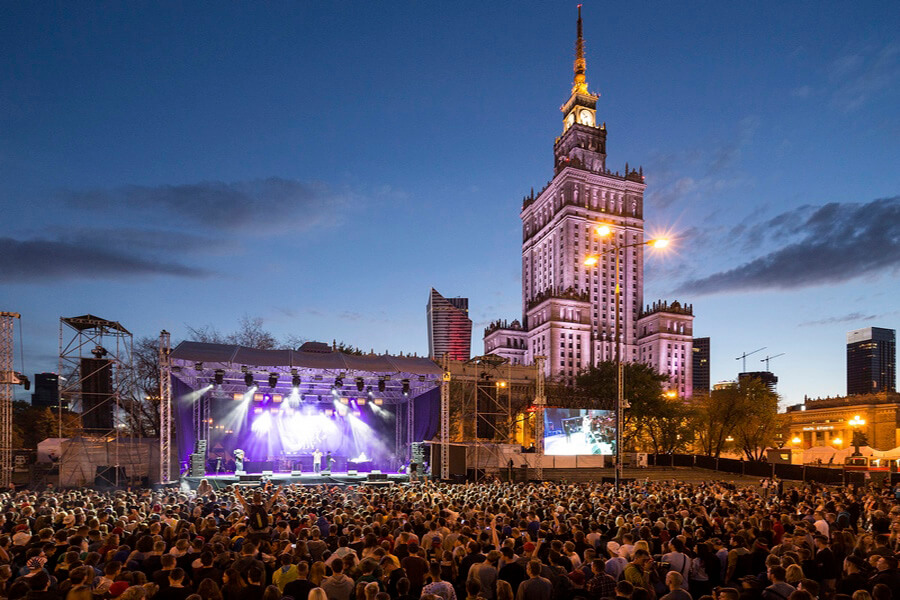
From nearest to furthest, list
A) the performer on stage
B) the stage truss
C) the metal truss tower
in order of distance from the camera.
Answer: the metal truss tower < the stage truss < the performer on stage

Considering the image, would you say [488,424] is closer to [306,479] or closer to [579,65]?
[306,479]

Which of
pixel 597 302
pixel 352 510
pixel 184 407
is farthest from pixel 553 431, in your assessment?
pixel 597 302

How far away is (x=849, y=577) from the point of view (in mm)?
7031

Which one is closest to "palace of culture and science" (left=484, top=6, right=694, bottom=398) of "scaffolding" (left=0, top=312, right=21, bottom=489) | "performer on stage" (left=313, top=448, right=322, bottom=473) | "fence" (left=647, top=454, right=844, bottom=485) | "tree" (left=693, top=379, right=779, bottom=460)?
"tree" (left=693, top=379, right=779, bottom=460)

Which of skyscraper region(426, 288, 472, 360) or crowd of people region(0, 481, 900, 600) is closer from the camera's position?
crowd of people region(0, 481, 900, 600)

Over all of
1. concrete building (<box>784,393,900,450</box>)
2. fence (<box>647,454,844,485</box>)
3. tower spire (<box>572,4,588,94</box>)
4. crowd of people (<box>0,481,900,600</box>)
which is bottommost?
concrete building (<box>784,393,900,450</box>)

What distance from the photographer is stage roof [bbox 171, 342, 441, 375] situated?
966 inches

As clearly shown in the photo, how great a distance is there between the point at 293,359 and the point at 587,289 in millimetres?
99628

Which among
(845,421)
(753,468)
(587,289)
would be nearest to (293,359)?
(753,468)

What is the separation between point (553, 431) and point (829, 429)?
5592cm

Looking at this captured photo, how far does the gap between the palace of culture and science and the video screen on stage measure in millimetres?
65435

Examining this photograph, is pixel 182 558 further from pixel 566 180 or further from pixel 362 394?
pixel 566 180

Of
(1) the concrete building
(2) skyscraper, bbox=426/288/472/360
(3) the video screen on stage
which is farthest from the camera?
(2) skyscraper, bbox=426/288/472/360

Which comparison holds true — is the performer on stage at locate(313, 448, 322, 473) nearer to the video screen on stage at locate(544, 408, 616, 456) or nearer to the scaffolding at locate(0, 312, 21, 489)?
the scaffolding at locate(0, 312, 21, 489)
